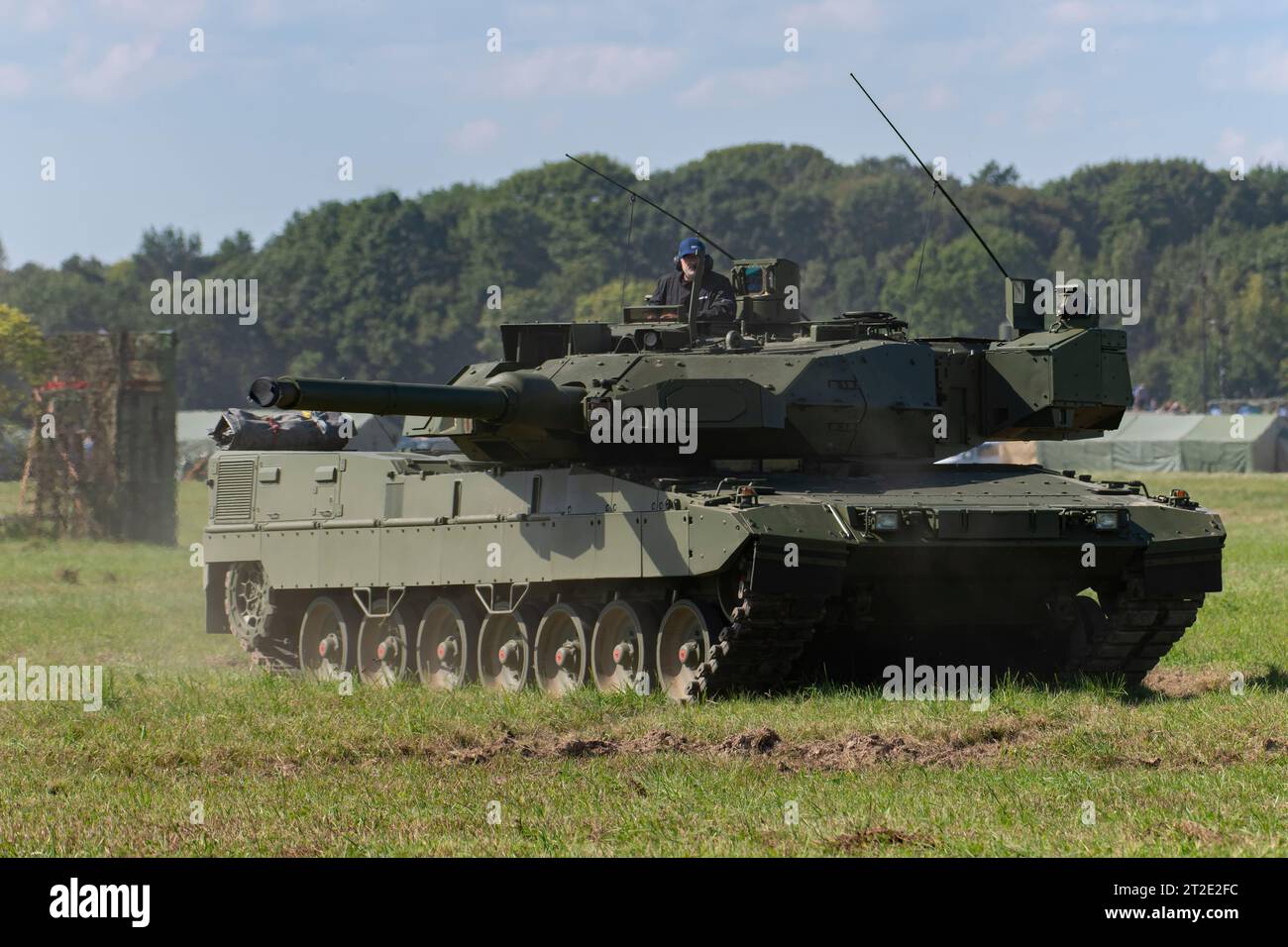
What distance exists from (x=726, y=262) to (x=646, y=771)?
284ft

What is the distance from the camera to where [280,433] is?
67.3ft

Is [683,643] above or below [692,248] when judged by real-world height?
below

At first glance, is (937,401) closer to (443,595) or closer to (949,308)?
(443,595)

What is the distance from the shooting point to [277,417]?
20.7 meters

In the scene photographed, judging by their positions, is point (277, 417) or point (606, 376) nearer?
point (606, 376)

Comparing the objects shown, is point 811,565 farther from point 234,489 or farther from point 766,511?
point 234,489

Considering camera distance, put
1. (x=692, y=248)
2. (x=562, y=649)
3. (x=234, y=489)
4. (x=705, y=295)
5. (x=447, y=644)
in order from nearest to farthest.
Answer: (x=562, y=649), (x=692, y=248), (x=705, y=295), (x=447, y=644), (x=234, y=489)

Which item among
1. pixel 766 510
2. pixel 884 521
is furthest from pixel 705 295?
pixel 884 521

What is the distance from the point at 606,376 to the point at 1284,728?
545cm

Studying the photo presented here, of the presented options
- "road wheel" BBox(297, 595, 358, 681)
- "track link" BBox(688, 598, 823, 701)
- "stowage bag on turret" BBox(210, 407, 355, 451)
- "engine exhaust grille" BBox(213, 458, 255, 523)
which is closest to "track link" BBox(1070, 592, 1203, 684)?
"track link" BBox(688, 598, 823, 701)

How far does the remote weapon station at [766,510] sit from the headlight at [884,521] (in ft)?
0.05

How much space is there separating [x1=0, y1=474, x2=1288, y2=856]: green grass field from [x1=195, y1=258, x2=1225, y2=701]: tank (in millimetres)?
743
